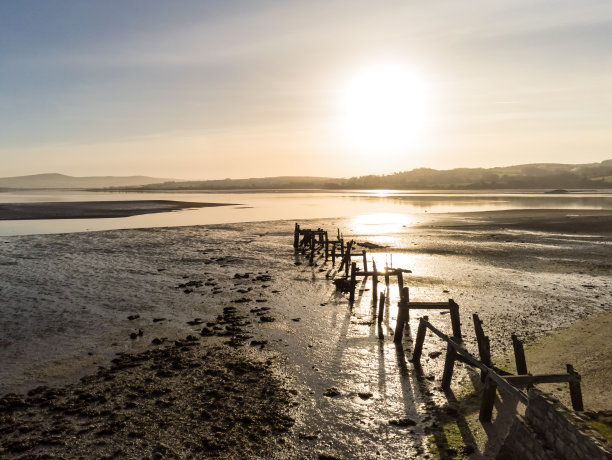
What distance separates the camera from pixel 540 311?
59.1 feet

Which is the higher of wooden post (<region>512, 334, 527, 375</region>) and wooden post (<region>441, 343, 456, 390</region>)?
wooden post (<region>512, 334, 527, 375</region>)

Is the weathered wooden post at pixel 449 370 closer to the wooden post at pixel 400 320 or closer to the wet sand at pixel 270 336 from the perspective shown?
the wet sand at pixel 270 336

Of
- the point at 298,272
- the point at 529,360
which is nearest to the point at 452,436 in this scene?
the point at 529,360

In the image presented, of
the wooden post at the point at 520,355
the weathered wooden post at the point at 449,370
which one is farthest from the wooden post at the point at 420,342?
the wooden post at the point at 520,355

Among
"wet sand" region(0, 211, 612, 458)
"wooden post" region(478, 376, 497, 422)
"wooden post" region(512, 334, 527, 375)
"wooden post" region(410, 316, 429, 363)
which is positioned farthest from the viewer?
"wooden post" region(410, 316, 429, 363)

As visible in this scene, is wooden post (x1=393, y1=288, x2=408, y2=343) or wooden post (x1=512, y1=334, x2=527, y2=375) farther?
wooden post (x1=393, y1=288, x2=408, y2=343)

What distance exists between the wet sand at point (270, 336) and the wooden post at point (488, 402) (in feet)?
1.03

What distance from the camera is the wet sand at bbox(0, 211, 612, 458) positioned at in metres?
9.36

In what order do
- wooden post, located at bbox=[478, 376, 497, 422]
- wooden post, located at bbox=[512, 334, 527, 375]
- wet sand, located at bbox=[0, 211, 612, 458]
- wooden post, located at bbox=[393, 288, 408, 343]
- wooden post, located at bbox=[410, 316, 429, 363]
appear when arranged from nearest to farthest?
wet sand, located at bbox=[0, 211, 612, 458], wooden post, located at bbox=[478, 376, 497, 422], wooden post, located at bbox=[512, 334, 527, 375], wooden post, located at bbox=[410, 316, 429, 363], wooden post, located at bbox=[393, 288, 408, 343]

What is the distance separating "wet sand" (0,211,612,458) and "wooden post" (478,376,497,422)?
314 mm

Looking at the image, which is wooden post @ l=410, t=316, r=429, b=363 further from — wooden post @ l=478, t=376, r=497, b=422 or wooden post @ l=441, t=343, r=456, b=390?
wooden post @ l=478, t=376, r=497, b=422

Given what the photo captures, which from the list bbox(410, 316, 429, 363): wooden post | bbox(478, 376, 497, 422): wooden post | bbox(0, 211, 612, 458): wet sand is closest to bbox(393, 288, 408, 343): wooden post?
bbox(0, 211, 612, 458): wet sand

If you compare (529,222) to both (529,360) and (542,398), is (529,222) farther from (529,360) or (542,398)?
(542,398)

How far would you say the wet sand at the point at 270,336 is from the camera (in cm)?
936
